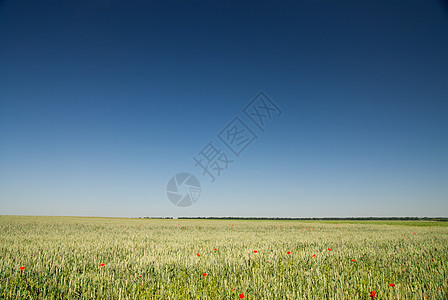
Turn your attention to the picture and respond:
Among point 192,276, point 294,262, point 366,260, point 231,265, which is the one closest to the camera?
point 192,276

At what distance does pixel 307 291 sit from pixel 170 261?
302cm

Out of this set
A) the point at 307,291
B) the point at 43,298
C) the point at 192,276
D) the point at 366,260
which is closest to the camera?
the point at 43,298

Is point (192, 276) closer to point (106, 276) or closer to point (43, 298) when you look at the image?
point (106, 276)

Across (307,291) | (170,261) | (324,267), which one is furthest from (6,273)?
(324,267)

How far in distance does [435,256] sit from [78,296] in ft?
28.7

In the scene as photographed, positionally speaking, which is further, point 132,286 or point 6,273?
point 6,273

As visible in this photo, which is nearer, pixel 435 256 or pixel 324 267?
pixel 324 267

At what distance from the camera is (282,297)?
318 cm

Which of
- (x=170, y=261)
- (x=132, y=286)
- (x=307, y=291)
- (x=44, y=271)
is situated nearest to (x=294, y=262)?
(x=307, y=291)

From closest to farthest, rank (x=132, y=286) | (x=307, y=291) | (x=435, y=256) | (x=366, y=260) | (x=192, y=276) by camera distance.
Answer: (x=307, y=291) < (x=132, y=286) < (x=192, y=276) < (x=366, y=260) < (x=435, y=256)

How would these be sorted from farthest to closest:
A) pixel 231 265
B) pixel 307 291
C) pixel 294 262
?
pixel 294 262 → pixel 231 265 → pixel 307 291

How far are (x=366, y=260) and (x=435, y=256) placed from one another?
2482 mm

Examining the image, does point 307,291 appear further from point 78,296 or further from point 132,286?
point 78,296

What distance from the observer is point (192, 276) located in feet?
12.9
